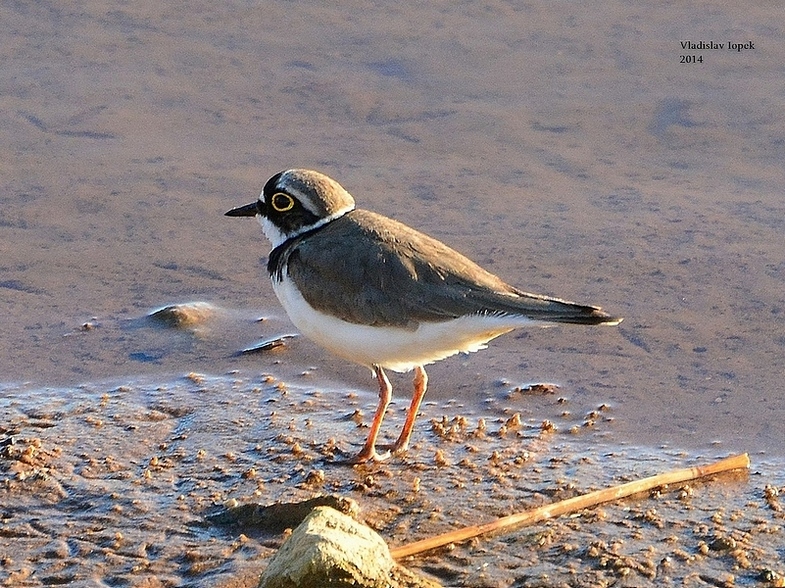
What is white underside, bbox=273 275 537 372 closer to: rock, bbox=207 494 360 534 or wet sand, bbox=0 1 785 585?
wet sand, bbox=0 1 785 585

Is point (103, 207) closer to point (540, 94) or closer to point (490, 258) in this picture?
point (490, 258)

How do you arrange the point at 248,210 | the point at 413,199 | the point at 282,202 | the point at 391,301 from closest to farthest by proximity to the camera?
the point at 391,301
the point at 282,202
the point at 248,210
the point at 413,199

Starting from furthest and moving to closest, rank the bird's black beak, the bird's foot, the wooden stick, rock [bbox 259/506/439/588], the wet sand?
the bird's black beak → the wet sand → the bird's foot → the wooden stick → rock [bbox 259/506/439/588]

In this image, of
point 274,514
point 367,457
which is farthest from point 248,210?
point 274,514

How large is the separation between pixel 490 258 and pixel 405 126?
1978 millimetres

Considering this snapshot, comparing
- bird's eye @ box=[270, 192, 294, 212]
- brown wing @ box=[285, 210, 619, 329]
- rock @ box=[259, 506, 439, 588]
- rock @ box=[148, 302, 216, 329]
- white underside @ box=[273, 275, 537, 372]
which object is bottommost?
rock @ box=[148, 302, 216, 329]

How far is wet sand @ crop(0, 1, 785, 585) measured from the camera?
19.2 ft

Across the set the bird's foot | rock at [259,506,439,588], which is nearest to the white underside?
the bird's foot

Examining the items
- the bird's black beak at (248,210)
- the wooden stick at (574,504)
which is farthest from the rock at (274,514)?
the bird's black beak at (248,210)

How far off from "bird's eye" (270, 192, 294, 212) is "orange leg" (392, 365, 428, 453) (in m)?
1.06

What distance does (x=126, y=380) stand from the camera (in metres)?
6.23

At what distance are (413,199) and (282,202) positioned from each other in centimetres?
238

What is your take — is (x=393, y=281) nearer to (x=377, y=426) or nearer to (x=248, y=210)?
(x=377, y=426)

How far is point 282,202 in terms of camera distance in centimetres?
598
